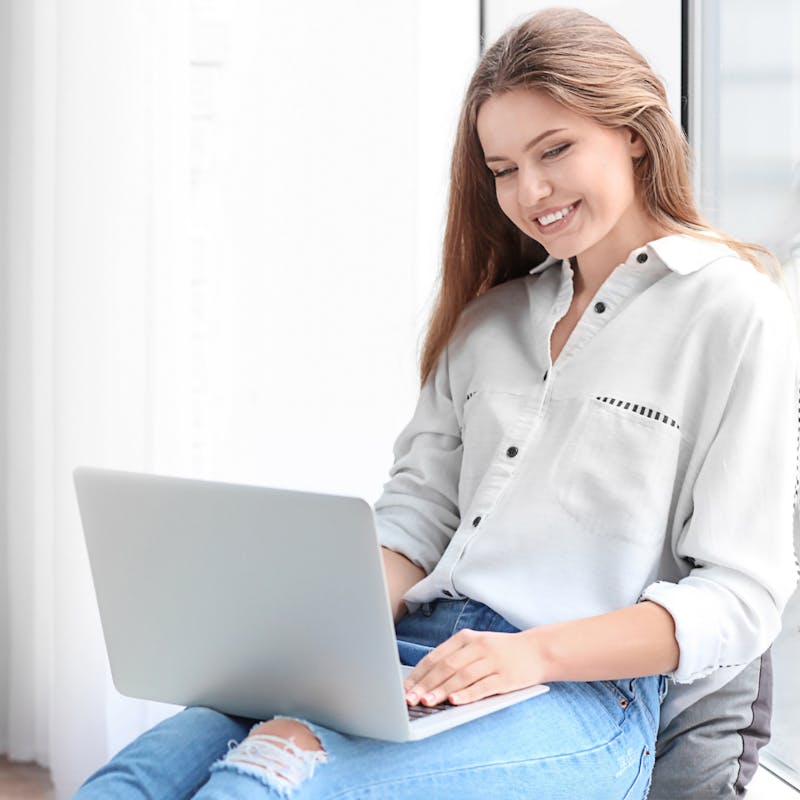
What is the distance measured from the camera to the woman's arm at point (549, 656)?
1.06 m

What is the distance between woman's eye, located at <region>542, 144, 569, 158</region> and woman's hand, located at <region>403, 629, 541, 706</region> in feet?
1.73

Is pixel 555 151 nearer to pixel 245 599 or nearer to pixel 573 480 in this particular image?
pixel 573 480

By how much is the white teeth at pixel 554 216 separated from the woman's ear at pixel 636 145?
0.32 ft

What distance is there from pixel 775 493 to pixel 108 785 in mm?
662

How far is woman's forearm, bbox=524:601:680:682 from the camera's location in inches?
43.2

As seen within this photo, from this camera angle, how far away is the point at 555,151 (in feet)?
4.27

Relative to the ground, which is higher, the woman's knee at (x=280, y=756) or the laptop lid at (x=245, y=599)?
the laptop lid at (x=245, y=599)

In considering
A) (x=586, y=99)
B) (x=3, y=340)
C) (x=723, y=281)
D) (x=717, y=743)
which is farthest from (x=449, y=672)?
(x=3, y=340)

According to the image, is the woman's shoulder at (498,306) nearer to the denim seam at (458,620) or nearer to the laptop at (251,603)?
the denim seam at (458,620)

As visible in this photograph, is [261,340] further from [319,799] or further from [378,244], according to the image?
[319,799]

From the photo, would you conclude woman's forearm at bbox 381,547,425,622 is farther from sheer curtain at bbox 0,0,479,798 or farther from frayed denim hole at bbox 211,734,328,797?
sheer curtain at bbox 0,0,479,798

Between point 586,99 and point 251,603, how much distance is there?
0.64m

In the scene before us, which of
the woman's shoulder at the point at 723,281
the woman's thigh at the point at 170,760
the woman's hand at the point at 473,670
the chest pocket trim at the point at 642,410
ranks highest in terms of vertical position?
the woman's shoulder at the point at 723,281

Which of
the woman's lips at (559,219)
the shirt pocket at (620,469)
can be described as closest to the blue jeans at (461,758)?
the shirt pocket at (620,469)
